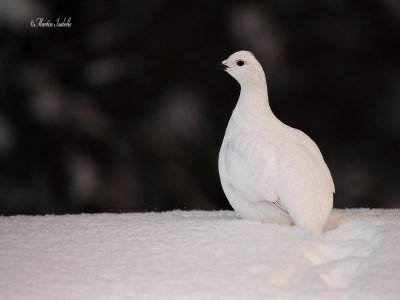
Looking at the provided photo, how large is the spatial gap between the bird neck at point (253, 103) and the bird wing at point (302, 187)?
0.14 m

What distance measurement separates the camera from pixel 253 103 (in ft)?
5.91

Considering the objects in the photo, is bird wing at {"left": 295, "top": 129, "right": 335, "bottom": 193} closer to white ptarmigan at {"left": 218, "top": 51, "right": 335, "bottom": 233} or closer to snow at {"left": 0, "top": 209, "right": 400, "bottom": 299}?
white ptarmigan at {"left": 218, "top": 51, "right": 335, "bottom": 233}

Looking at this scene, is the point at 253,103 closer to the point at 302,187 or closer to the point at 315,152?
the point at 315,152

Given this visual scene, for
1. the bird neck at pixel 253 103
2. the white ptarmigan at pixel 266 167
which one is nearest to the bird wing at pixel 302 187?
the white ptarmigan at pixel 266 167

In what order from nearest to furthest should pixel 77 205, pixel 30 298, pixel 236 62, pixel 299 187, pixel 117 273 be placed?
pixel 30 298
pixel 117 273
pixel 299 187
pixel 236 62
pixel 77 205

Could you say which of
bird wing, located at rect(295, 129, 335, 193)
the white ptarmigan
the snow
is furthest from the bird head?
the snow

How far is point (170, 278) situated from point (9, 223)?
0.69 metres

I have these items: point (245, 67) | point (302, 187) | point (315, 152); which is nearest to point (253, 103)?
point (245, 67)

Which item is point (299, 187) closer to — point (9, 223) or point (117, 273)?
point (117, 273)

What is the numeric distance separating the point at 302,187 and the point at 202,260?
0.35 m

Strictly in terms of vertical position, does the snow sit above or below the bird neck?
below

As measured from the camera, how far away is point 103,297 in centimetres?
120

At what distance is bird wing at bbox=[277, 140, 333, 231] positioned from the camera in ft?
5.16

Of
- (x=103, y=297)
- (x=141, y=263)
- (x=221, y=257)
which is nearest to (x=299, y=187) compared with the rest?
(x=221, y=257)
